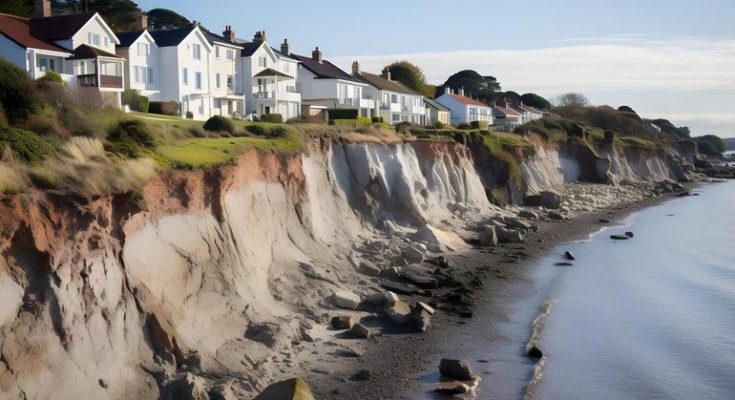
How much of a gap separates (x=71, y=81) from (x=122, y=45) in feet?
25.9

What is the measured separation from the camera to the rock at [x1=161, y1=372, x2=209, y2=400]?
1365 cm

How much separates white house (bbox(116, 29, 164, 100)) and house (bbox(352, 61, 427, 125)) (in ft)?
92.3

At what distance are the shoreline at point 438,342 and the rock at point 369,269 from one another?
2.70 meters

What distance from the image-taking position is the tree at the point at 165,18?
7925cm

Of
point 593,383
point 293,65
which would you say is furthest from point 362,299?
point 293,65

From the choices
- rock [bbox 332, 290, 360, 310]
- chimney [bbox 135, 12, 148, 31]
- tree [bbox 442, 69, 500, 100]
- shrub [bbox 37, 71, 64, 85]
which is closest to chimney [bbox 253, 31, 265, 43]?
chimney [bbox 135, 12, 148, 31]

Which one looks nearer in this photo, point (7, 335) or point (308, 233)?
point (7, 335)

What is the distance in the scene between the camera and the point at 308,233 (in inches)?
1043

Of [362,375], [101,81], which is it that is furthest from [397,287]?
[101,81]

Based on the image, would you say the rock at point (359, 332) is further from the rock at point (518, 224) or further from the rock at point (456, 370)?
the rock at point (518, 224)

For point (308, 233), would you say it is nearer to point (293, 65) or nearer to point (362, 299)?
point (362, 299)

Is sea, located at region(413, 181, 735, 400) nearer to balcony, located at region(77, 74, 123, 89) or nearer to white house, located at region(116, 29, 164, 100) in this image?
balcony, located at region(77, 74, 123, 89)

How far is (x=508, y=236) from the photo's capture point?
3616 centimetres

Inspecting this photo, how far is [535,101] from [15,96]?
13453cm
